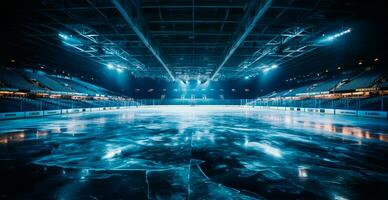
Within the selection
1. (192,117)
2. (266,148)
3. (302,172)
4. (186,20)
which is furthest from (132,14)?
(302,172)

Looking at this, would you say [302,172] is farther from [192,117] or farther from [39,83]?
[39,83]

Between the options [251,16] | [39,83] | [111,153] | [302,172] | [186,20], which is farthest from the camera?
[39,83]

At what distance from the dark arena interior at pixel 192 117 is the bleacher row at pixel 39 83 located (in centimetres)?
18

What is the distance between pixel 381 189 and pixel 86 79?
3853 cm

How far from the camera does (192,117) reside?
16172mm

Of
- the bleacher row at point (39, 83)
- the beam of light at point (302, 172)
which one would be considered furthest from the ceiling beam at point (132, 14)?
the bleacher row at point (39, 83)

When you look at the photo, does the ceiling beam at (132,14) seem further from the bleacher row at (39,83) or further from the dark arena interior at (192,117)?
the bleacher row at (39,83)

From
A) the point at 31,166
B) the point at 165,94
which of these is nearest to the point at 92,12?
the point at 31,166

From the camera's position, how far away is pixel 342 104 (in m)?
20.6

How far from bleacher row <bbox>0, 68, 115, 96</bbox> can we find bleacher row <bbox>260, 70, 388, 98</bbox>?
3748cm

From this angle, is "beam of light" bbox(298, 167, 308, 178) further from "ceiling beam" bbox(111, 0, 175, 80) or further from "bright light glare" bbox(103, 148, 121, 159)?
"ceiling beam" bbox(111, 0, 175, 80)

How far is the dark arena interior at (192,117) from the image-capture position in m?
3.27

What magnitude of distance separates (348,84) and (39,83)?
1596 inches

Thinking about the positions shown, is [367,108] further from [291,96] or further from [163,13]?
[163,13]
